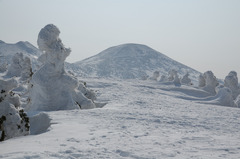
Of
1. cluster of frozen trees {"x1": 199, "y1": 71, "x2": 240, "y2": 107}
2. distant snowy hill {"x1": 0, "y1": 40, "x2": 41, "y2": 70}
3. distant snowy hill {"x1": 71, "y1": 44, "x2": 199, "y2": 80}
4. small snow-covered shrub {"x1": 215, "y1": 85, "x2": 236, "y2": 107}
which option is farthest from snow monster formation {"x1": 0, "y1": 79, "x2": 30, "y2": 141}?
distant snowy hill {"x1": 0, "y1": 40, "x2": 41, "y2": 70}

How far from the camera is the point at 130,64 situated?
122 m

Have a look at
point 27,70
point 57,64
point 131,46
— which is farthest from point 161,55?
point 57,64

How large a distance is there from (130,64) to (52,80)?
367ft

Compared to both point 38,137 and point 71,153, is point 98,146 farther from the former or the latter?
point 38,137

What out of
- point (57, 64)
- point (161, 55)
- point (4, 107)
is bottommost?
point (4, 107)

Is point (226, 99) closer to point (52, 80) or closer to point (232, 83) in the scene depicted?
point (232, 83)

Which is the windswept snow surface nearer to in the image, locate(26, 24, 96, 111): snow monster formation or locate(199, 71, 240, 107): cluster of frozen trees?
locate(26, 24, 96, 111): snow monster formation

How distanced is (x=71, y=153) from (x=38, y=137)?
149cm

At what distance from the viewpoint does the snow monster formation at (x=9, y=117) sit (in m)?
6.95

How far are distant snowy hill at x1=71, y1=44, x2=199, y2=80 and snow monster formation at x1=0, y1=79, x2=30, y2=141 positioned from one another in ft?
288

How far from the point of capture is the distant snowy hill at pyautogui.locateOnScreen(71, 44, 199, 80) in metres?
104

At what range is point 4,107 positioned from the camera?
23.8 ft

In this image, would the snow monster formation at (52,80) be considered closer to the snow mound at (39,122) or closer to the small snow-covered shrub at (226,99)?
the snow mound at (39,122)

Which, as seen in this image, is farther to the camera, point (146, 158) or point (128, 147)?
point (128, 147)
